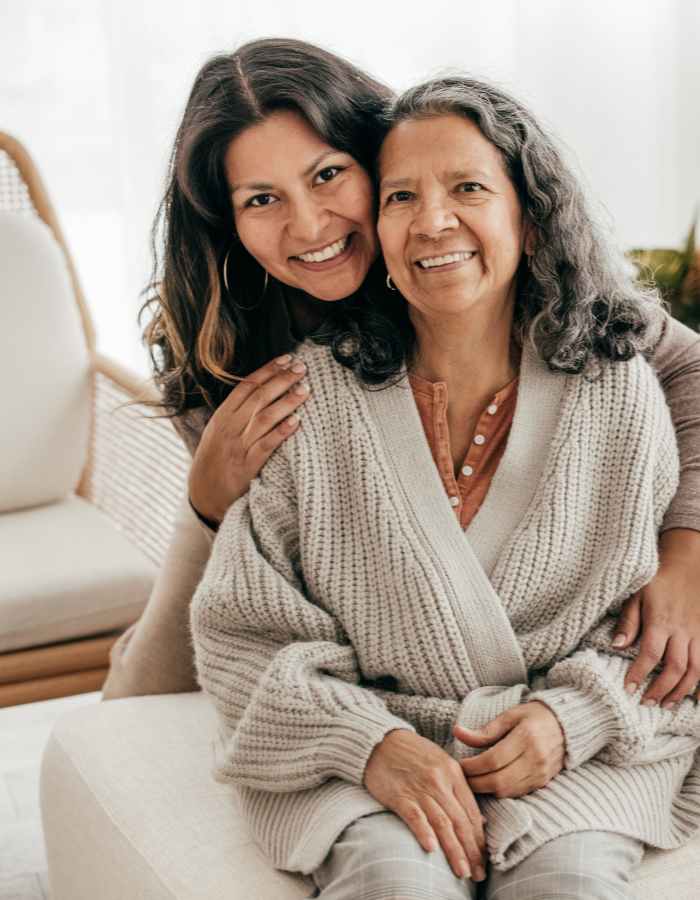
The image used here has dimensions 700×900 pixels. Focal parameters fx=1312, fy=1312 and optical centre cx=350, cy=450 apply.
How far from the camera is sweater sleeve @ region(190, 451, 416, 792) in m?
1.33

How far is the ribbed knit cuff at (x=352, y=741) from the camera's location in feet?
4.28

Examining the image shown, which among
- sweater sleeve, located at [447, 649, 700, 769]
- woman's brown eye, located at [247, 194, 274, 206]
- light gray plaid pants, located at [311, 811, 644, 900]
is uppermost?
woman's brown eye, located at [247, 194, 274, 206]

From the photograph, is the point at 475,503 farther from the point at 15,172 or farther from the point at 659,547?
the point at 15,172

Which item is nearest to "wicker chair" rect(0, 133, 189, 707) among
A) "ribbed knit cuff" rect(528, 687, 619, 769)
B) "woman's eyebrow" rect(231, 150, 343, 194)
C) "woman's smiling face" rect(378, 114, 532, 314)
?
"woman's eyebrow" rect(231, 150, 343, 194)

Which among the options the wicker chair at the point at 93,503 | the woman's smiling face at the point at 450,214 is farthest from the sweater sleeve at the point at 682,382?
the wicker chair at the point at 93,503

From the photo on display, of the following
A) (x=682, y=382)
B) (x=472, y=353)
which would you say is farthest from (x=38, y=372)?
(x=682, y=382)

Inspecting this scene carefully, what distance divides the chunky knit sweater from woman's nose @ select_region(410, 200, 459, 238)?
0.65 feet

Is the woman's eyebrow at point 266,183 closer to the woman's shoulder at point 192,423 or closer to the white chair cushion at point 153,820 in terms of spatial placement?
the woman's shoulder at point 192,423

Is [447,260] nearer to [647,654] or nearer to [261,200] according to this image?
[261,200]

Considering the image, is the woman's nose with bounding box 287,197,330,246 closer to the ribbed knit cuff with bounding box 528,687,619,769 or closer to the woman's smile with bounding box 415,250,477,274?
the woman's smile with bounding box 415,250,477,274

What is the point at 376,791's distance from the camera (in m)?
1.29

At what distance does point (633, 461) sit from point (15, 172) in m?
1.68

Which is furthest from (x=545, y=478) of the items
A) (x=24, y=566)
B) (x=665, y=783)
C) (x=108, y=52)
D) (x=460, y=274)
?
(x=108, y=52)

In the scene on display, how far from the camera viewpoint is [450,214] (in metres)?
1.40
